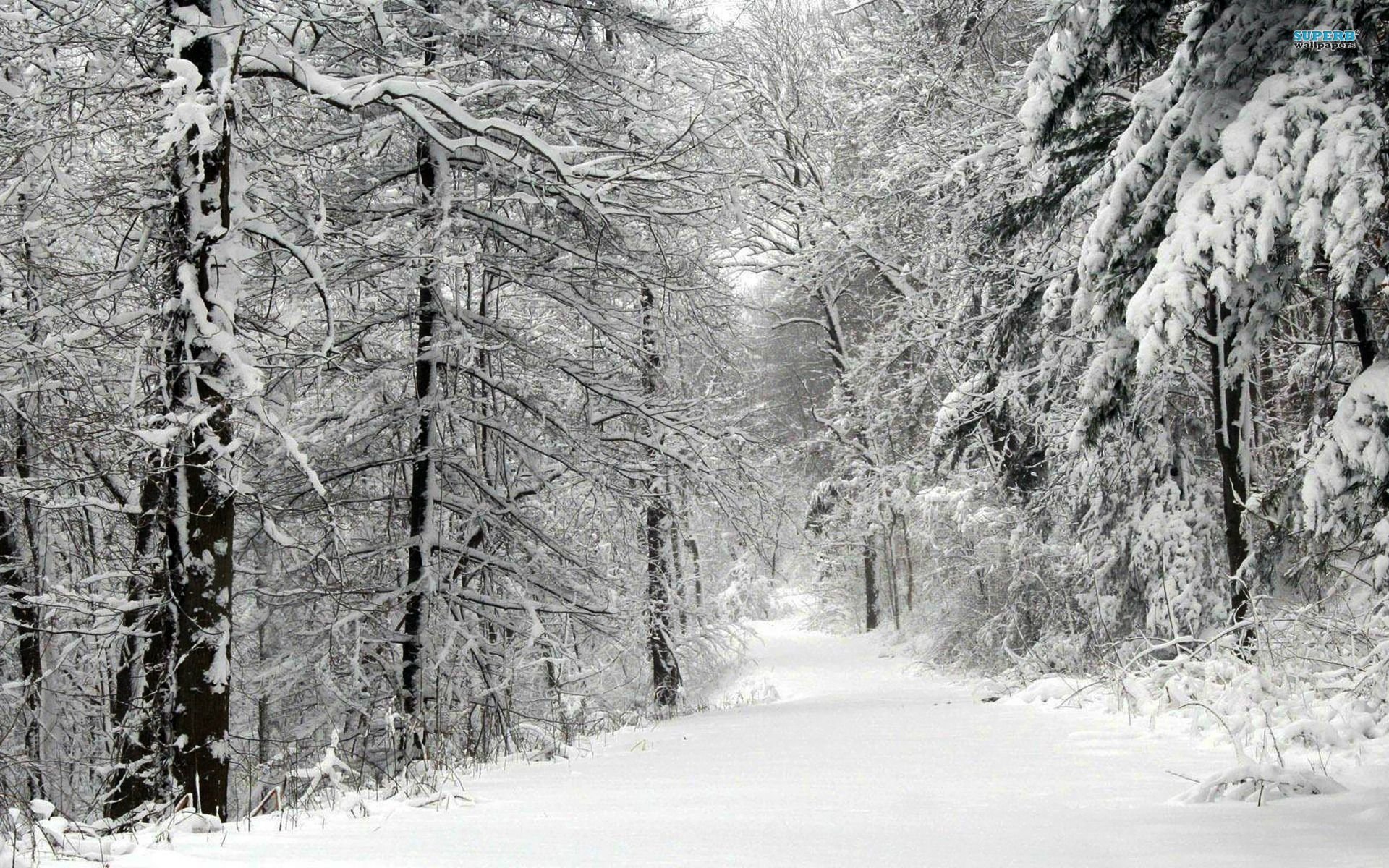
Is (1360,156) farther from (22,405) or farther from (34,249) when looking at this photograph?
(34,249)

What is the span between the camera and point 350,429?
7.28m

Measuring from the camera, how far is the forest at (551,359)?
357cm

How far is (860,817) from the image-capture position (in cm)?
278

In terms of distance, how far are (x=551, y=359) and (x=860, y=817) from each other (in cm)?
526

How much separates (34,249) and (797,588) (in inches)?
1214

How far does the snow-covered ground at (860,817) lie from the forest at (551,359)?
0.56 m

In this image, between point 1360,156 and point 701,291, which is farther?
point 701,291

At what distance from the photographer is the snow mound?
2.80 m

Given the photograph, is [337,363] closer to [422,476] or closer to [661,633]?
[422,476]

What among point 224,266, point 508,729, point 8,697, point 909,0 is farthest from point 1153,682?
point 909,0

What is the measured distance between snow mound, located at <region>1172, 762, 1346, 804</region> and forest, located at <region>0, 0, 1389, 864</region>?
0.91 metres

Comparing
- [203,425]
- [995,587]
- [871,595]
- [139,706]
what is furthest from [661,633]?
[871,595]

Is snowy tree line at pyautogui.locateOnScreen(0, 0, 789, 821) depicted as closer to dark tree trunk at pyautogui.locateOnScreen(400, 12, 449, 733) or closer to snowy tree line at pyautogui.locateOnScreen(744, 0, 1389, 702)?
dark tree trunk at pyautogui.locateOnScreen(400, 12, 449, 733)

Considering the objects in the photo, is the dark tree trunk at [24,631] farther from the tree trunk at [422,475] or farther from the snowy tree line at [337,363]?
the tree trunk at [422,475]
